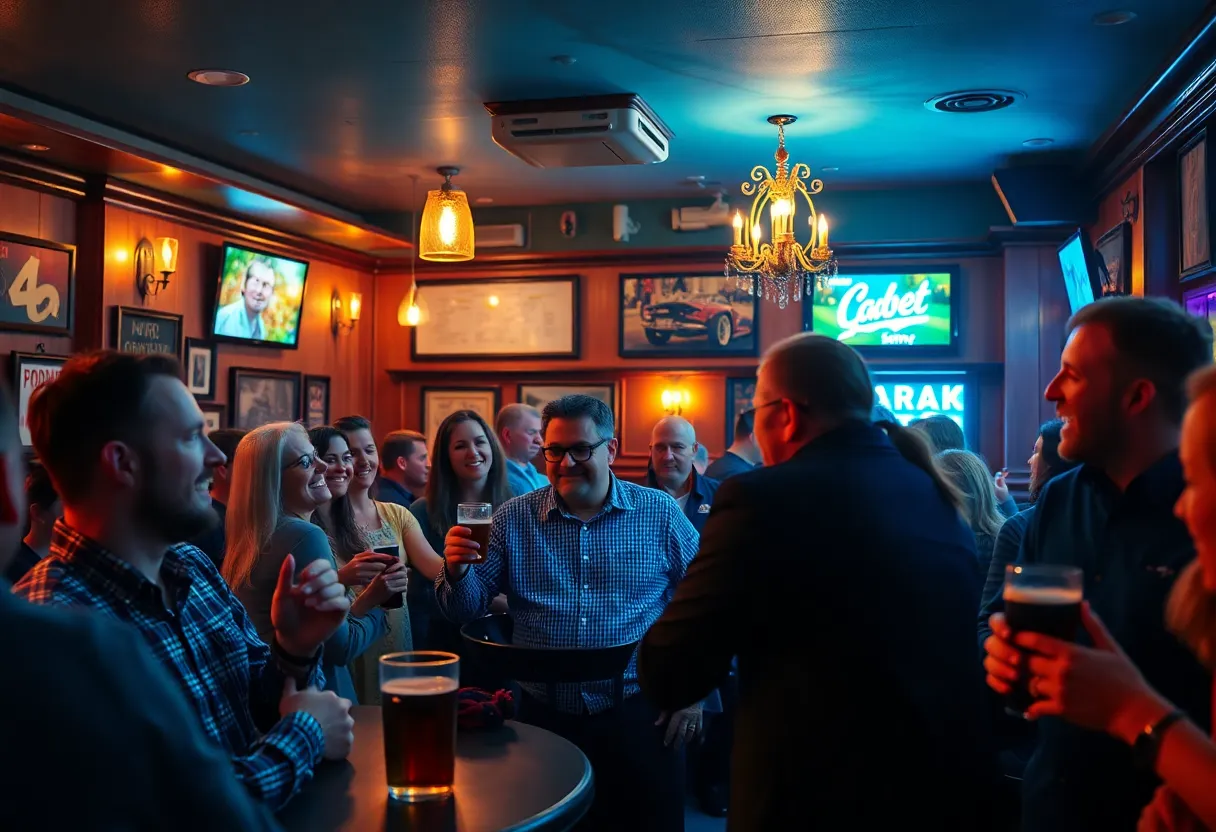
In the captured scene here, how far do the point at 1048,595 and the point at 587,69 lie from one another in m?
4.31

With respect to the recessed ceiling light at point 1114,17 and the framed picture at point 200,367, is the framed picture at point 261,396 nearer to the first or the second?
the framed picture at point 200,367

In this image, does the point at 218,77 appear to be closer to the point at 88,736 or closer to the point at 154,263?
the point at 154,263

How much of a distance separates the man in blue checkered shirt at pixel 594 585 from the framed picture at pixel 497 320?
18.7 ft

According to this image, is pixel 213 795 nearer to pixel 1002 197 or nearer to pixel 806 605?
pixel 806 605

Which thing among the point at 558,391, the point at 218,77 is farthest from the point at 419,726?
the point at 558,391

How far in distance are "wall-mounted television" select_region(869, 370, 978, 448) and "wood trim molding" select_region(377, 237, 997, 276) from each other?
90 cm

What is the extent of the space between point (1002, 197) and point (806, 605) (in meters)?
6.32

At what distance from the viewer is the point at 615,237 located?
28.2 ft

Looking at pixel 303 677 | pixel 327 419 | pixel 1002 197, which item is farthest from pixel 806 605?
pixel 327 419

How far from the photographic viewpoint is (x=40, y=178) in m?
6.25

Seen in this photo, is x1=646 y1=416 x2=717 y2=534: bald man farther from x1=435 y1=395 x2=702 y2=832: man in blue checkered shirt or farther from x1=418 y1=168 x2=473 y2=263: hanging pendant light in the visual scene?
x1=435 y1=395 x2=702 y2=832: man in blue checkered shirt

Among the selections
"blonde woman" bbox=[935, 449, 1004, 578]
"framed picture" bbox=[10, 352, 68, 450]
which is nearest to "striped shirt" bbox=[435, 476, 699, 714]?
"blonde woman" bbox=[935, 449, 1004, 578]

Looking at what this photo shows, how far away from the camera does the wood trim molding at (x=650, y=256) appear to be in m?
8.18

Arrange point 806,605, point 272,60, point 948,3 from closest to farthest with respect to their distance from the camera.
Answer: point 806,605 < point 948,3 < point 272,60
